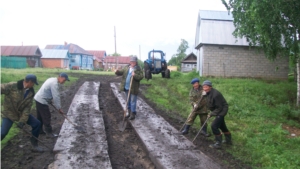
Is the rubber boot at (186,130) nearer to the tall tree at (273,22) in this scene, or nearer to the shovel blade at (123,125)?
the shovel blade at (123,125)

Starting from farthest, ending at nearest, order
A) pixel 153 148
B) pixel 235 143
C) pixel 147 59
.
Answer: pixel 147 59 < pixel 235 143 < pixel 153 148

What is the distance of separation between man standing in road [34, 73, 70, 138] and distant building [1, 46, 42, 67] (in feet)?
139

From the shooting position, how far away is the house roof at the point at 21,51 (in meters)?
47.9

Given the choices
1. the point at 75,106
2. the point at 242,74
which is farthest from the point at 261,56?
the point at 75,106

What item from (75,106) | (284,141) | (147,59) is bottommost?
(284,141)

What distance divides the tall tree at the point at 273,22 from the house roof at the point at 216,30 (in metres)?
7.51

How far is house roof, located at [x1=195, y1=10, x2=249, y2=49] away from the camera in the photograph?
76.0 ft

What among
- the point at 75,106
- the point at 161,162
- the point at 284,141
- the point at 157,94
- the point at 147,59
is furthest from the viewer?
the point at 147,59

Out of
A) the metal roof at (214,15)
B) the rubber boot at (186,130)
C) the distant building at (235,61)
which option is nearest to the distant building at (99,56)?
the metal roof at (214,15)

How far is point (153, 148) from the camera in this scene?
6457mm

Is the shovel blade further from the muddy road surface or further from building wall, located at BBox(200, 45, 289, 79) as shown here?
building wall, located at BBox(200, 45, 289, 79)

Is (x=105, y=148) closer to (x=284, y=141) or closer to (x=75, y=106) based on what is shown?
(x=75, y=106)

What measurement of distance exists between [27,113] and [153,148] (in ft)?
8.92

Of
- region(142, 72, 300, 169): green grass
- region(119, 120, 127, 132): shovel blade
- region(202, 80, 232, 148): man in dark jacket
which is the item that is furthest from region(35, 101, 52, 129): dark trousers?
region(142, 72, 300, 169): green grass
